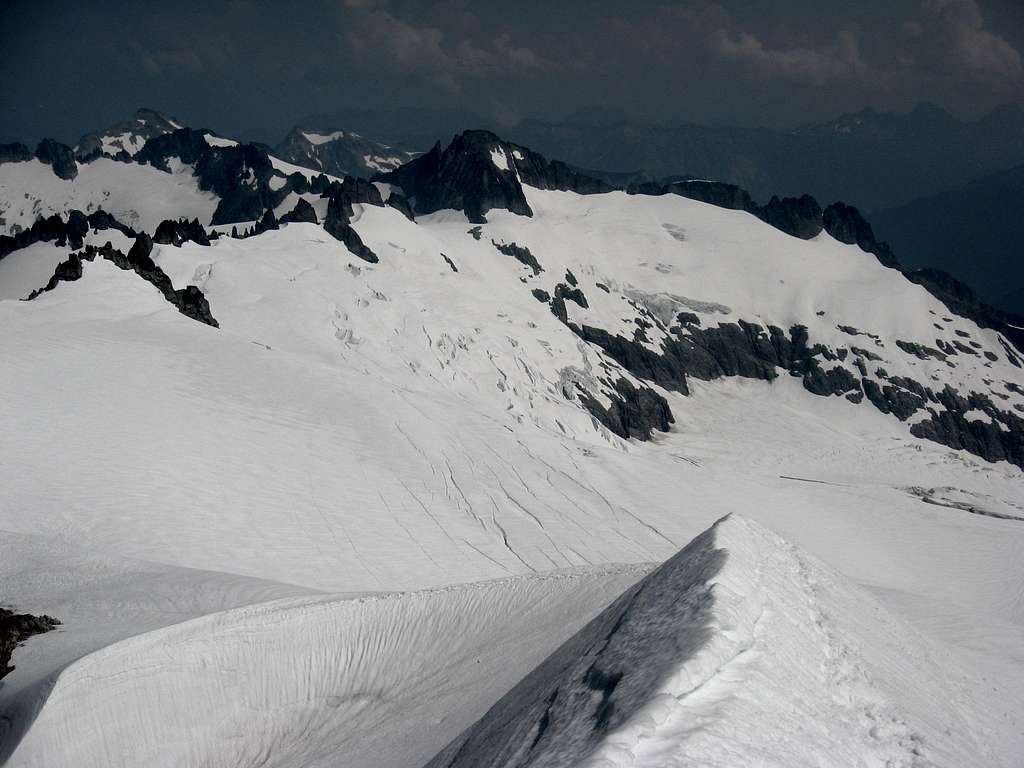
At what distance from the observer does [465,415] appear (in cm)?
6288

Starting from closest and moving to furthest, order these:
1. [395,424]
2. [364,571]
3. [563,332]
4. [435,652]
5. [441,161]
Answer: [435,652], [364,571], [395,424], [563,332], [441,161]

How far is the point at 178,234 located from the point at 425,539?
6548 centimetres

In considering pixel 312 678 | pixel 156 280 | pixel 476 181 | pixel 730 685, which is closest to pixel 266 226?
pixel 156 280

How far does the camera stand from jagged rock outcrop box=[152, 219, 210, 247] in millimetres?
89625

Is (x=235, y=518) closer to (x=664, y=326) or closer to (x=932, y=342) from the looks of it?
(x=664, y=326)

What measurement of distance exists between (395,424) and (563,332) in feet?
205

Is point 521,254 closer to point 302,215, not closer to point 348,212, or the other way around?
point 348,212

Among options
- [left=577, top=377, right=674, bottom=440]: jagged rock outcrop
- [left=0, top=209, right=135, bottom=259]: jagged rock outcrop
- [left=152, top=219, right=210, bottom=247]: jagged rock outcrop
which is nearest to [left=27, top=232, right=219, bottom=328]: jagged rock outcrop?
[left=152, top=219, right=210, bottom=247]: jagged rock outcrop

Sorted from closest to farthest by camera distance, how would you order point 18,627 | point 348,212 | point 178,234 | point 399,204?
point 18,627 < point 178,234 < point 348,212 < point 399,204

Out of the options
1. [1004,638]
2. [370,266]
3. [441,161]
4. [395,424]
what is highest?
[441,161]

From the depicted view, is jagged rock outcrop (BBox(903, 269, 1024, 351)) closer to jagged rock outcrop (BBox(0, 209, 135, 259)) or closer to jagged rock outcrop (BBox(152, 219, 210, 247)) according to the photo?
jagged rock outcrop (BBox(152, 219, 210, 247))

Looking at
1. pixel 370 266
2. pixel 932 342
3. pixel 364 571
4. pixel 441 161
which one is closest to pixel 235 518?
pixel 364 571

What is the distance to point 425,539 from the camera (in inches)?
1751

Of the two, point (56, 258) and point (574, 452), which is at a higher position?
point (56, 258)
